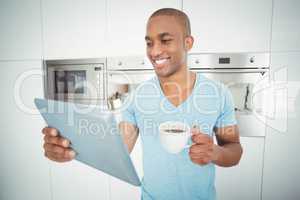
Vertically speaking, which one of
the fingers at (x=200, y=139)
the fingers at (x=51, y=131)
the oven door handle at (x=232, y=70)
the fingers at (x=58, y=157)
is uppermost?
the oven door handle at (x=232, y=70)

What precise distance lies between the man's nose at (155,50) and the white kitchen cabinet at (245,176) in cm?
74

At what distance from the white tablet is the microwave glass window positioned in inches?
32.5

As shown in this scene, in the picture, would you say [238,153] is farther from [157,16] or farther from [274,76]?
[157,16]

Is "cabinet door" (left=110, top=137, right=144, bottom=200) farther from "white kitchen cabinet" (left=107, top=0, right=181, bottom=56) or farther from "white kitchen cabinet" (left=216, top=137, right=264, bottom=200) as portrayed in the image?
"white kitchen cabinet" (left=107, top=0, right=181, bottom=56)

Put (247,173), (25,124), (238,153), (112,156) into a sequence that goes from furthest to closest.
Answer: (25,124), (247,173), (238,153), (112,156)

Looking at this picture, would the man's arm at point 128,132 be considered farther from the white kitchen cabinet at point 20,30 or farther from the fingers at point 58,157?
the white kitchen cabinet at point 20,30

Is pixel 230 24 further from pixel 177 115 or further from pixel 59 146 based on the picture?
pixel 59 146

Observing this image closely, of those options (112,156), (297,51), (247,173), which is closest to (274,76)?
(297,51)

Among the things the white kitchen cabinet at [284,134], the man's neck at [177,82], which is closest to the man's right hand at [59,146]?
the man's neck at [177,82]

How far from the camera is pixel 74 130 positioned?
0.59m

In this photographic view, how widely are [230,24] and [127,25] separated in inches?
24.8

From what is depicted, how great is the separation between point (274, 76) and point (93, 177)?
1368 mm

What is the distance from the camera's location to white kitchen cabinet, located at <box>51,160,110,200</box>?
1414 millimetres

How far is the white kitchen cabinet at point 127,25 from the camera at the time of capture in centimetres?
124
